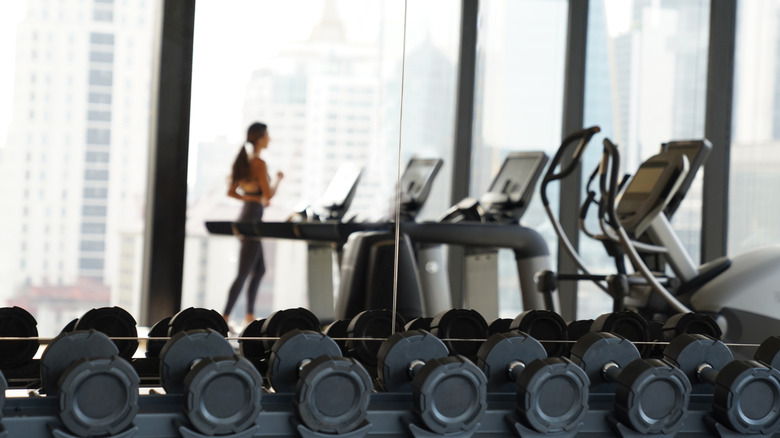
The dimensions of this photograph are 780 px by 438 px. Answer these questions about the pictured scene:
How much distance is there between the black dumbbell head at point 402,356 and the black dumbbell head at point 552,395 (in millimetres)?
178

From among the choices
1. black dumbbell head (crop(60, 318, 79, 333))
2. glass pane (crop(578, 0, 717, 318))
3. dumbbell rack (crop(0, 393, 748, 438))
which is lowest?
dumbbell rack (crop(0, 393, 748, 438))

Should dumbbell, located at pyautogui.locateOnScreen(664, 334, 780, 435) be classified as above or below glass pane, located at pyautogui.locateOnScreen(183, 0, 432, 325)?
below

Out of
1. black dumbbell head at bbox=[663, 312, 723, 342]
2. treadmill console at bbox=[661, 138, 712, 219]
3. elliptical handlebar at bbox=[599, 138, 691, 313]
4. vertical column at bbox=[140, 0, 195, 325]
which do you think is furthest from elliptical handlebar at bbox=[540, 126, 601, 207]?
vertical column at bbox=[140, 0, 195, 325]

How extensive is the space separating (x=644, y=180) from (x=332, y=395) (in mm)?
1363

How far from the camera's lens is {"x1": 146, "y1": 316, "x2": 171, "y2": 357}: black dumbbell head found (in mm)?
1501

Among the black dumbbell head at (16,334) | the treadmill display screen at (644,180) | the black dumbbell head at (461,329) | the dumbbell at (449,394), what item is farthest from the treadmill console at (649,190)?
the black dumbbell head at (16,334)

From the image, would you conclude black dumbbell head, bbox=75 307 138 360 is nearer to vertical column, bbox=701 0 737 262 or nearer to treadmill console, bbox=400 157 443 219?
treadmill console, bbox=400 157 443 219

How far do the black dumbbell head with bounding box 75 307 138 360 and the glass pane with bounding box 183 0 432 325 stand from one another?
12 cm

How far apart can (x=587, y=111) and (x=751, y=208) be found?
562 mm

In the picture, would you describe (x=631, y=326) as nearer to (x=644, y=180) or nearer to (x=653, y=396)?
(x=653, y=396)

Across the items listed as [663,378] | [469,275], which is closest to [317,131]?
[469,275]

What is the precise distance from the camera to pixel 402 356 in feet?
4.45

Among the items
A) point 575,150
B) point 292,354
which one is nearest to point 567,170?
point 575,150

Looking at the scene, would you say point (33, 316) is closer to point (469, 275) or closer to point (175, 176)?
point (175, 176)
